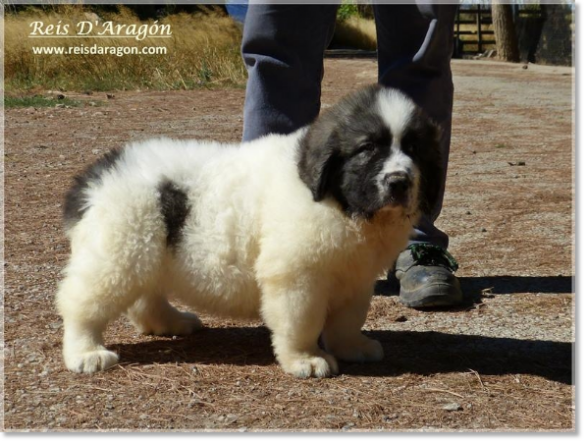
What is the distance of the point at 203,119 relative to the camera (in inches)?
446

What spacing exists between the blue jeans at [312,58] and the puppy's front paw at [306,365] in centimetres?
107

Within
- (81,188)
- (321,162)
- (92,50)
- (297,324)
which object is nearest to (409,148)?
(321,162)

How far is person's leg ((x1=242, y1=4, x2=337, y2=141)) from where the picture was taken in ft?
14.0

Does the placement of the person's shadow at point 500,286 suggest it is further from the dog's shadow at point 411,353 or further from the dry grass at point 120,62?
the dry grass at point 120,62

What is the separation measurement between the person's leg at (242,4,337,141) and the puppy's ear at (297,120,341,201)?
37.9 inches

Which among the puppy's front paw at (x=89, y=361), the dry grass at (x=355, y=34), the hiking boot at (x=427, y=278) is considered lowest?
the puppy's front paw at (x=89, y=361)

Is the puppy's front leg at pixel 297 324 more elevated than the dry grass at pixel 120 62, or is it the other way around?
the dry grass at pixel 120 62

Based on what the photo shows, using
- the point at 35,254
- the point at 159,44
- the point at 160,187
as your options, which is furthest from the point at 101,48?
the point at 160,187

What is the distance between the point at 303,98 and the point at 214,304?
1.34 metres

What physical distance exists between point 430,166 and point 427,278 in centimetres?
112

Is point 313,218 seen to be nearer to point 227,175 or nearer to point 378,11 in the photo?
point 227,175

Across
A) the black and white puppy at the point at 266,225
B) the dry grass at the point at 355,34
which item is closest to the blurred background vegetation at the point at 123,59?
the black and white puppy at the point at 266,225

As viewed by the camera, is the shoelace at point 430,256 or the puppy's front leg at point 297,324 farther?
the shoelace at point 430,256

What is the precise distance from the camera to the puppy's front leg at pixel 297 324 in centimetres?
339
